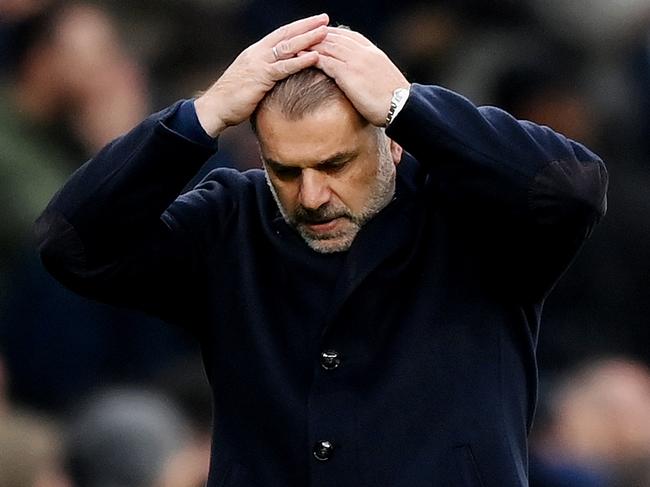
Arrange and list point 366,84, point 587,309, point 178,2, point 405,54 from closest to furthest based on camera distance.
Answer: point 366,84 < point 587,309 < point 178,2 < point 405,54

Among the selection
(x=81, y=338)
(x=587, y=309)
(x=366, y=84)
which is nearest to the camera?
(x=366, y=84)

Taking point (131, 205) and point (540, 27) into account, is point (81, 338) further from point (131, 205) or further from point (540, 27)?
point (540, 27)

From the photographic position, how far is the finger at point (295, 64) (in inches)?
109

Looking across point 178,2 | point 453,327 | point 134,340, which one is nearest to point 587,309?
point 134,340

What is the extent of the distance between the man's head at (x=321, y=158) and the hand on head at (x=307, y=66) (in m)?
0.03

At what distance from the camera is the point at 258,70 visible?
2.79m

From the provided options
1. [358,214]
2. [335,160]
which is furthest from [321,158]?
[358,214]

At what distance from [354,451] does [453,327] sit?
257 mm

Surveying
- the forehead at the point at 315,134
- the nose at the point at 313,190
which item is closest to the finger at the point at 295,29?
the forehead at the point at 315,134

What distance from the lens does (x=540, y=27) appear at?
5961 mm

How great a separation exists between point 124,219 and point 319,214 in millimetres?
313

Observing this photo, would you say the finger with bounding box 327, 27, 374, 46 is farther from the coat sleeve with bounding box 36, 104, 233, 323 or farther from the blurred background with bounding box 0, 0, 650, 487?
the blurred background with bounding box 0, 0, 650, 487

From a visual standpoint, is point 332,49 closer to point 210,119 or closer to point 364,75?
point 364,75

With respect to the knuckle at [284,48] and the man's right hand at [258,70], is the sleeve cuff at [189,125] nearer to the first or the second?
the man's right hand at [258,70]
